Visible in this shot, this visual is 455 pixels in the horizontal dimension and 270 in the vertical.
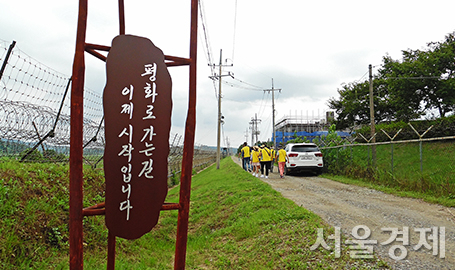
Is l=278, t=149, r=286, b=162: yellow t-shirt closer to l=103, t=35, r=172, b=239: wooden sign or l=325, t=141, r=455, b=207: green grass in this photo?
l=325, t=141, r=455, b=207: green grass

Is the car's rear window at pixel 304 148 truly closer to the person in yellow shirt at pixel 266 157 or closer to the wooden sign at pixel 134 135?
the person in yellow shirt at pixel 266 157

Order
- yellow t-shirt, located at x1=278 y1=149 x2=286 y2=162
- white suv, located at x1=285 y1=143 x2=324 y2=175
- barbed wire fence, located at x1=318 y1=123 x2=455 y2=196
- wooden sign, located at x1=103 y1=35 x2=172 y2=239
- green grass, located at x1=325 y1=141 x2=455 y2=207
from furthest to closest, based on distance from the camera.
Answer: white suv, located at x1=285 y1=143 x2=324 y2=175, yellow t-shirt, located at x1=278 y1=149 x2=286 y2=162, barbed wire fence, located at x1=318 y1=123 x2=455 y2=196, green grass, located at x1=325 y1=141 x2=455 y2=207, wooden sign, located at x1=103 y1=35 x2=172 y2=239

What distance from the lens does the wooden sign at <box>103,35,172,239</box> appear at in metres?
→ 2.69

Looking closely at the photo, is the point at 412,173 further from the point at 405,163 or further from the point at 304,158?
the point at 304,158

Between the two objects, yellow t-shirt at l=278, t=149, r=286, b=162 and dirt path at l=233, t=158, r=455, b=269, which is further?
yellow t-shirt at l=278, t=149, r=286, b=162

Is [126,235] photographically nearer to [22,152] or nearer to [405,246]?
[405,246]

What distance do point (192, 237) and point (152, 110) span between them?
5.42 meters

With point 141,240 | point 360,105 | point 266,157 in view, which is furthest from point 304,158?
point 360,105

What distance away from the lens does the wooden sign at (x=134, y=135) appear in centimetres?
269

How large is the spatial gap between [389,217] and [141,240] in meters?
4.73

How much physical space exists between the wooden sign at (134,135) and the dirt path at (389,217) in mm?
2918

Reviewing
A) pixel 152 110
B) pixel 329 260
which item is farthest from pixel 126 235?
pixel 329 260

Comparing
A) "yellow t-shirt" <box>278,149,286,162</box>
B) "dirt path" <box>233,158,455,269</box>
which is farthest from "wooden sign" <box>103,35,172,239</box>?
"yellow t-shirt" <box>278,149,286,162</box>

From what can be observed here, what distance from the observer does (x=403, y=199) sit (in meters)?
8.35
